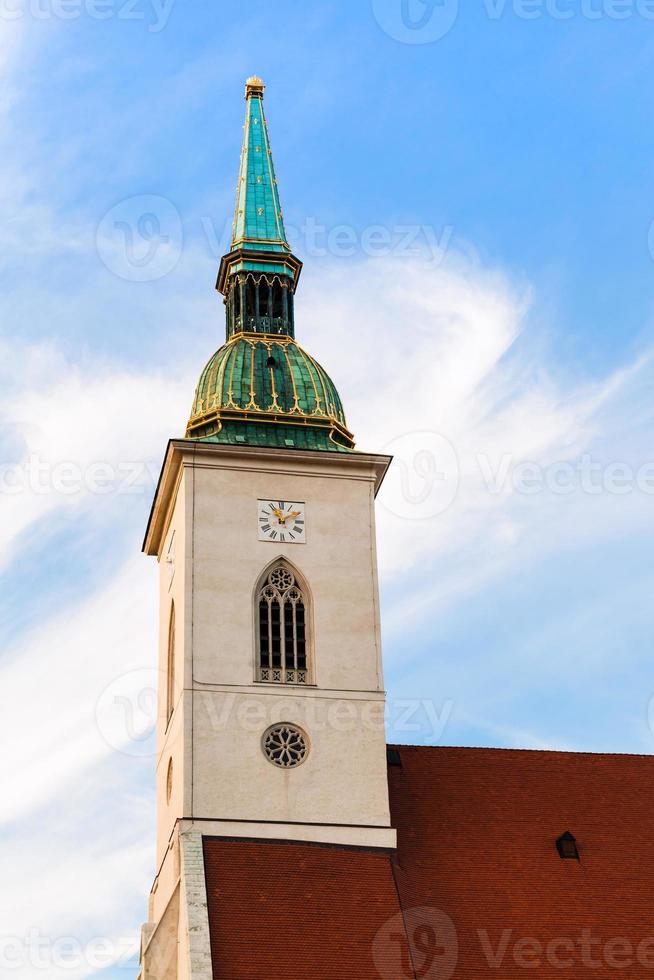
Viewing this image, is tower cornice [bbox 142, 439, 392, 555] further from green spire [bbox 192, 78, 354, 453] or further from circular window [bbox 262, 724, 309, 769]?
circular window [bbox 262, 724, 309, 769]

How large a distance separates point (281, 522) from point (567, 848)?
9.71 meters

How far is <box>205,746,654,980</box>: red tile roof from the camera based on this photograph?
119ft

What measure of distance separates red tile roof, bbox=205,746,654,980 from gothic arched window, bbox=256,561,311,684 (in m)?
3.70

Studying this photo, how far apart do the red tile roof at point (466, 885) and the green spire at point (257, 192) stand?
13.7m

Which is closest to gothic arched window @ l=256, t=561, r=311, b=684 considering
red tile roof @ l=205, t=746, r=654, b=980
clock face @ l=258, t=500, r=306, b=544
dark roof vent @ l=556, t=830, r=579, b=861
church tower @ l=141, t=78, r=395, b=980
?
church tower @ l=141, t=78, r=395, b=980

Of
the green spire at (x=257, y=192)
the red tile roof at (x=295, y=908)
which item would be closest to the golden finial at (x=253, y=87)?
the green spire at (x=257, y=192)

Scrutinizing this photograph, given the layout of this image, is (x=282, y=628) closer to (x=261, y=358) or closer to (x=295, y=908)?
(x=295, y=908)

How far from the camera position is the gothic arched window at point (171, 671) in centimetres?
4147

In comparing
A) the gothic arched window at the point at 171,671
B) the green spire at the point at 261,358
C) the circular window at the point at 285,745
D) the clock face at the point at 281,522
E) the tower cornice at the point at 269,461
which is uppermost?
the green spire at the point at 261,358

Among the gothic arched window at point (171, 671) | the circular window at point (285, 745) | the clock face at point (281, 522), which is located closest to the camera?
the circular window at point (285, 745)

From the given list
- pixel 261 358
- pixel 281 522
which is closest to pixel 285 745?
pixel 281 522

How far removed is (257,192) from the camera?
4828 cm

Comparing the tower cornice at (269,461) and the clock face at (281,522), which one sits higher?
the tower cornice at (269,461)

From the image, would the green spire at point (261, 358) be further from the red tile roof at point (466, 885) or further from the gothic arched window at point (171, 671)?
the red tile roof at point (466, 885)
